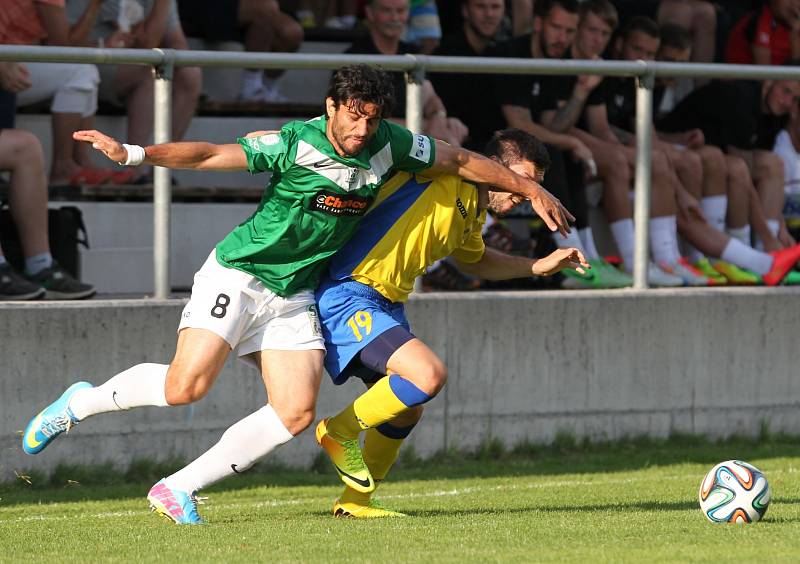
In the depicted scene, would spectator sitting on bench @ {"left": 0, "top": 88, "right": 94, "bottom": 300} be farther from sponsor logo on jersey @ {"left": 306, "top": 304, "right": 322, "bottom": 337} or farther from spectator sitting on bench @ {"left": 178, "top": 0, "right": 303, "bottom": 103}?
spectator sitting on bench @ {"left": 178, "top": 0, "right": 303, "bottom": 103}

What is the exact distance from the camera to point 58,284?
29.2 ft

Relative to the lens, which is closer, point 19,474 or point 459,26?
point 19,474

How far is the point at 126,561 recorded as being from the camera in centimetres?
612

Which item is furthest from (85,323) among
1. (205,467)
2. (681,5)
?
(681,5)

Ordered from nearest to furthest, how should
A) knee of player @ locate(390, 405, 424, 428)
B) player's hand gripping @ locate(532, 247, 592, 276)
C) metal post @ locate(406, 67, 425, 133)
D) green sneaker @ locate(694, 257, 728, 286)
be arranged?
knee of player @ locate(390, 405, 424, 428) → player's hand gripping @ locate(532, 247, 592, 276) → metal post @ locate(406, 67, 425, 133) → green sneaker @ locate(694, 257, 728, 286)

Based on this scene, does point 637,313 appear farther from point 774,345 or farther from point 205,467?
point 205,467

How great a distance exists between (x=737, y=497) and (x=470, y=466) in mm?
2934

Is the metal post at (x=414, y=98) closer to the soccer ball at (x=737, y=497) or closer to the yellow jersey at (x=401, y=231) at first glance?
the yellow jersey at (x=401, y=231)

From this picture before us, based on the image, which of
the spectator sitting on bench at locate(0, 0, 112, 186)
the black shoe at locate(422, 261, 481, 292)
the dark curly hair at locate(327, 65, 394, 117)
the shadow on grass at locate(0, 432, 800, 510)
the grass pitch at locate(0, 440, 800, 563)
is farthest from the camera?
A: the black shoe at locate(422, 261, 481, 292)

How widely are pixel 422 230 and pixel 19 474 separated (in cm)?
292

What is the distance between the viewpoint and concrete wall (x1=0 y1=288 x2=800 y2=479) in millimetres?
8812

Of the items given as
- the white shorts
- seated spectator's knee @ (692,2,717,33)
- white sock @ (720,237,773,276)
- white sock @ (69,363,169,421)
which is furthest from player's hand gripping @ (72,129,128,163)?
seated spectator's knee @ (692,2,717,33)

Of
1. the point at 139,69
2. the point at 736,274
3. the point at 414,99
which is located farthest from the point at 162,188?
the point at 736,274

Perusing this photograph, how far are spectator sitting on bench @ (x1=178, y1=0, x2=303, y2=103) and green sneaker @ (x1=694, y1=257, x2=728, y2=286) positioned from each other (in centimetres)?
355
